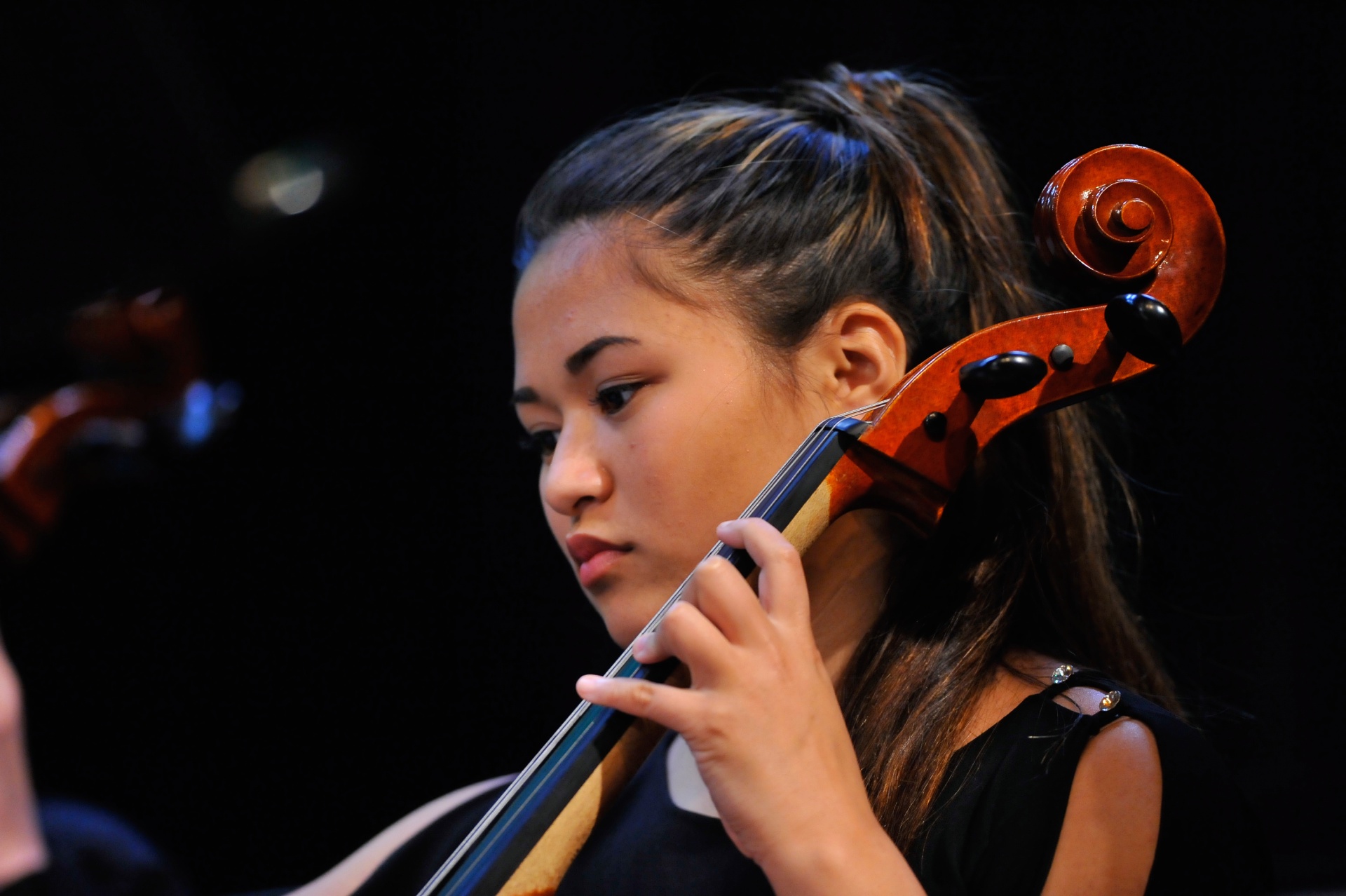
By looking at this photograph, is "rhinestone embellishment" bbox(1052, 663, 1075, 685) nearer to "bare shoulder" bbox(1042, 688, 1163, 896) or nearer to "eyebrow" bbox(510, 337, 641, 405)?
"bare shoulder" bbox(1042, 688, 1163, 896)

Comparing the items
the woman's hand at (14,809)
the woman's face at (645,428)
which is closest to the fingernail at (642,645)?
the woman's face at (645,428)

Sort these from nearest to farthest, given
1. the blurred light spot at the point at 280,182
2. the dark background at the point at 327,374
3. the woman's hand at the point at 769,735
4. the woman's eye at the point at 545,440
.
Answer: the woman's hand at the point at 769,735, the woman's eye at the point at 545,440, the dark background at the point at 327,374, the blurred light spot at the point at 280,182

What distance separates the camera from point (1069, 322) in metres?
0.76

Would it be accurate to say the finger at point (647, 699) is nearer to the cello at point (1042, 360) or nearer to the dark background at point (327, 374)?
the cello at point (1042, 360)

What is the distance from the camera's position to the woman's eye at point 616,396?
87 centimetres

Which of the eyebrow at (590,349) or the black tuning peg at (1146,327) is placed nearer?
the black tuning peg at (1146,327)

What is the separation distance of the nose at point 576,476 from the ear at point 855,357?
0.19 metres

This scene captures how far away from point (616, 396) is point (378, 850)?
56 cm

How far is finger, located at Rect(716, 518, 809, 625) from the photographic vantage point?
2.10ft

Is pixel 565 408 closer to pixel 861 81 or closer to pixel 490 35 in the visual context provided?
pixel 861 81

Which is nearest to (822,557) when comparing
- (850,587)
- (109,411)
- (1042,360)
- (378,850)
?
(850,587)

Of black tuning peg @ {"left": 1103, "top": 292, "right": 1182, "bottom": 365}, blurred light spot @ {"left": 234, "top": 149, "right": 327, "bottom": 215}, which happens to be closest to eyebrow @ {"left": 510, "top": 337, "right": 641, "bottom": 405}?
black tuning peg @ {"left": 1103, "top": 292, "right": 1182, "bottom": 365}

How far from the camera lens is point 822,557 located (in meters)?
0.88

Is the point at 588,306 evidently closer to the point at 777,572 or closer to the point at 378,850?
the point at 777,572
